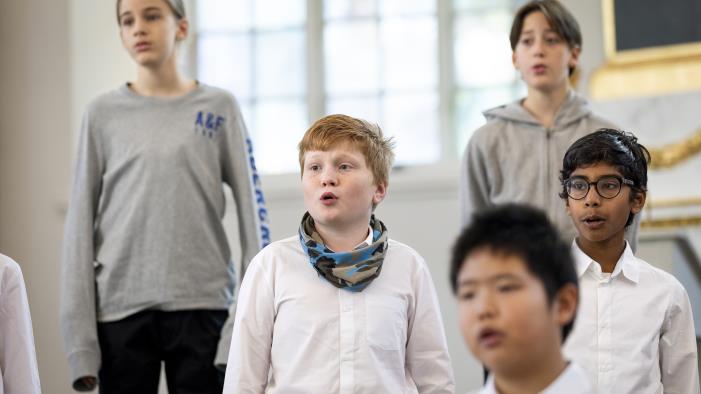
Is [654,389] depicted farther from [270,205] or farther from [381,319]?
[270,205]

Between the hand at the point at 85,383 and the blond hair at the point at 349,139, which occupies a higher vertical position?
the blond hair at the point at 349,139

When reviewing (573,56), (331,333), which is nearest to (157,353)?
(331,333)

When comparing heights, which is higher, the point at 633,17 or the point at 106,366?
the point at 633,17

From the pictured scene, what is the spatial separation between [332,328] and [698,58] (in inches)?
118

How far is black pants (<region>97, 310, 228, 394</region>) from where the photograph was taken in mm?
2676

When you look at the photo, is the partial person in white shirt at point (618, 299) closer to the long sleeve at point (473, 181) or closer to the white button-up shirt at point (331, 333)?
the white button-up shirt at point (331, 333)

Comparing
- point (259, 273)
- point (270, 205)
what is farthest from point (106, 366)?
point (270, 205)

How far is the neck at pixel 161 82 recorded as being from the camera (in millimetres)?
2920

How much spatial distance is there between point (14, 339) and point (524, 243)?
1.43 meters

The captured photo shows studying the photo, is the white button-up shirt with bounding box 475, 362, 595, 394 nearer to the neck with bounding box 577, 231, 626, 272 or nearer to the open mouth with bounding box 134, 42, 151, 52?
the neck with bounding box 577, 231, 626, 272

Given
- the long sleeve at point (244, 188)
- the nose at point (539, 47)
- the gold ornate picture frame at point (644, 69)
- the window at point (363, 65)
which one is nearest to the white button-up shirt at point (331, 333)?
the long sleeve at point (244, 188)

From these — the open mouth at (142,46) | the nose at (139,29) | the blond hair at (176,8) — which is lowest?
the open mouth at (142,46)

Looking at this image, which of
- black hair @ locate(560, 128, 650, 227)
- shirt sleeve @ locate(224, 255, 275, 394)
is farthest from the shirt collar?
shirt sleeve @ locate(224, 255, 275, 394)

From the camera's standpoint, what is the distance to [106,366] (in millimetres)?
2707
